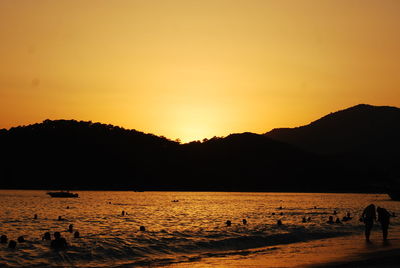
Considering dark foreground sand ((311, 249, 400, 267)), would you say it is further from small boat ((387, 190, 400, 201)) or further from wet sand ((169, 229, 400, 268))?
small boat ((387, 190, 400, 201))

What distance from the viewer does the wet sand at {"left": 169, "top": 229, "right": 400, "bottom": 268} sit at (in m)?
27.9

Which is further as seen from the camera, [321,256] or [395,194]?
[395,194]

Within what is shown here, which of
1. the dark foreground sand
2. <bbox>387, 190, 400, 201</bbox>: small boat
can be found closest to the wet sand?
the dark foreground sand

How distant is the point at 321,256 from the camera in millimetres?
31203

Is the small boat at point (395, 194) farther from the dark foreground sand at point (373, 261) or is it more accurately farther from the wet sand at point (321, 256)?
the dark foreground sand at point (373, 261)

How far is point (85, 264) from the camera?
3012 centimetres

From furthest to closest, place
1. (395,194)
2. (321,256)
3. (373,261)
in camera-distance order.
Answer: (395,194) → (321,256) → (373,261)

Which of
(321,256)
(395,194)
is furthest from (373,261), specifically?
(395,194)

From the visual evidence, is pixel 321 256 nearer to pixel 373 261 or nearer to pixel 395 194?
pixel 373 261

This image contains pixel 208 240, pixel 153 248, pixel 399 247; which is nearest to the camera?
pixel 399 247

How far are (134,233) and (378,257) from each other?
2418 centimetres

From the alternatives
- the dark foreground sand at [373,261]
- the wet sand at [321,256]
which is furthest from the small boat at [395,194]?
the dark foreground sand at [373,261]

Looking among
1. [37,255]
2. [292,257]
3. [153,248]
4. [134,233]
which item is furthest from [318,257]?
[134,233]

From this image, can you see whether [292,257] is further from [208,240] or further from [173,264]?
[208,240]
